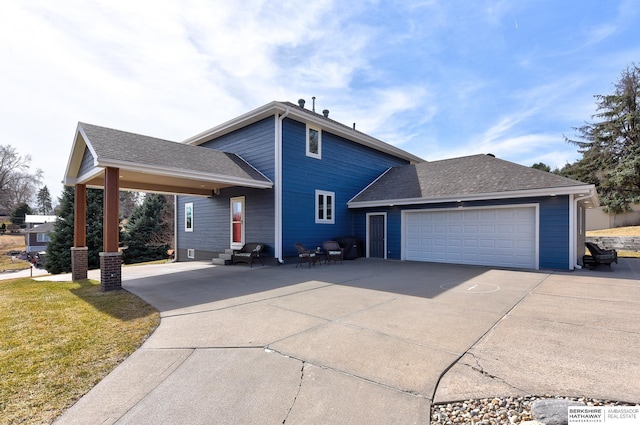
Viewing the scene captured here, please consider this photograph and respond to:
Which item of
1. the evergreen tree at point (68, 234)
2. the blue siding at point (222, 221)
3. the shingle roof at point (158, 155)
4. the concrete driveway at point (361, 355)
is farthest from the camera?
the evergreen tree at point (68, 234)

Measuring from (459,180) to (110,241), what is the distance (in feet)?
41.0

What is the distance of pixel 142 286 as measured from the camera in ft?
26.3

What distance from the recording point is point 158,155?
30.8 ft

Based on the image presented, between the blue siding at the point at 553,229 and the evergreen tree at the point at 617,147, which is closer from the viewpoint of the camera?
the blue siding at the point at 553,229

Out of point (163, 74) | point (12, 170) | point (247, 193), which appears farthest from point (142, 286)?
point (12, 170)

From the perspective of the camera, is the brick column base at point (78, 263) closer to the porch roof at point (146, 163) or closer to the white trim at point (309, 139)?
the porch roof at point (146, 163)

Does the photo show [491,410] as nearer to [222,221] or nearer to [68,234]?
[222,221]

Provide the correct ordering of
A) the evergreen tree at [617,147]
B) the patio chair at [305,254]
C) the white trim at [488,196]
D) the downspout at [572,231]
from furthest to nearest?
the evergreen tree at [617,147] → the patio chair at [305,254] → the downspout at [572,231] → the white trim at [488,196]

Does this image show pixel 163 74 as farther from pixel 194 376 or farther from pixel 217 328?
pixel 194 376

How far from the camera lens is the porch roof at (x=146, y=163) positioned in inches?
319

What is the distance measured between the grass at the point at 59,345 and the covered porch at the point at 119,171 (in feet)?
5.34

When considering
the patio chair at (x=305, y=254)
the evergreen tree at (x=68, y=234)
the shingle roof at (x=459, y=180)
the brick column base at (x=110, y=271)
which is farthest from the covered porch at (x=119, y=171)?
the evergreen tree at (x=68, y=234)

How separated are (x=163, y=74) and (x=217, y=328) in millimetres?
8695

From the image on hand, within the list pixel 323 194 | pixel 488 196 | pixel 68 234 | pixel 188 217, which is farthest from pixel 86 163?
pixel 488 196
